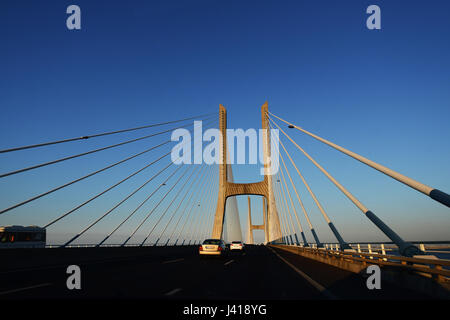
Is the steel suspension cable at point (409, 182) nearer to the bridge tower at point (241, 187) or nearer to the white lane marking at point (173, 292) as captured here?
the white lane marking at point (173, 292)

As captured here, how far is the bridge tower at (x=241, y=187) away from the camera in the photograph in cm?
4641

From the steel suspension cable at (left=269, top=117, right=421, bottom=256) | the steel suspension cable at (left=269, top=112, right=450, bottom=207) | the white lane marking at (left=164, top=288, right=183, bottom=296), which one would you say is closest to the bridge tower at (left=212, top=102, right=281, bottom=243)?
the steel suspension cable at (left=269, top=117, right=421, bottom=256)

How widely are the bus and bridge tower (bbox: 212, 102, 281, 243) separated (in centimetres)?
1998

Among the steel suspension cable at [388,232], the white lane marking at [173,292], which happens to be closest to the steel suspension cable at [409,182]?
the steel suspension cable at [388,232]

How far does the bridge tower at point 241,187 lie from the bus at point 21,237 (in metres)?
20.0

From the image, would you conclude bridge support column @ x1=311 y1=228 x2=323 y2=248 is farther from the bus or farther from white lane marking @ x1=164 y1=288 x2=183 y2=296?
the bus

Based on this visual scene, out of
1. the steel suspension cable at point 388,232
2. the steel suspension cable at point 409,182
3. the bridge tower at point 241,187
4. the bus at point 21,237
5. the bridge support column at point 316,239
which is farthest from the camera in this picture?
the bridge tower at point 241,187

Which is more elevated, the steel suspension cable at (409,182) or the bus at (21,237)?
the steel suspension cable at (409,182)

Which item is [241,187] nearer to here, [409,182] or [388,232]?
[388,232]

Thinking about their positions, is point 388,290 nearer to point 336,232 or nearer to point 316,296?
point 316,296

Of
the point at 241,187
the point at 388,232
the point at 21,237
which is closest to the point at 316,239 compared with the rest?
the point at 388,232

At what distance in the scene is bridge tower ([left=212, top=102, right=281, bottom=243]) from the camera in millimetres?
46406
